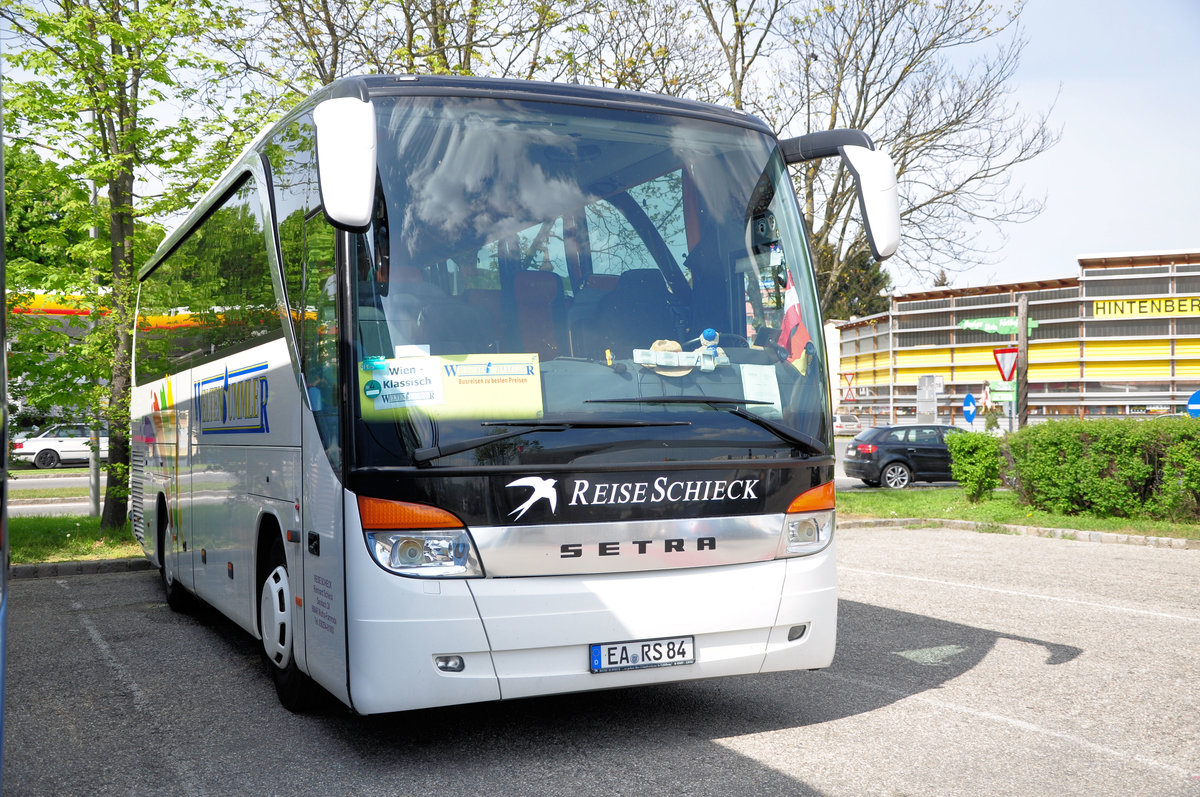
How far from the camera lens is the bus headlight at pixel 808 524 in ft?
17.4

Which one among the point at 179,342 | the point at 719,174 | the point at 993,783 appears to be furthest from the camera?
the point at 179,342

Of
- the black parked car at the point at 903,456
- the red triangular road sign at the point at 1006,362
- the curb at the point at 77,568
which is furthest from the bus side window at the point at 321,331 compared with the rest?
the black parked car at the point at 903,456

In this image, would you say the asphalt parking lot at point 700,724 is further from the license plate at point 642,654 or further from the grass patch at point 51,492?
the grass patch at point 51,492

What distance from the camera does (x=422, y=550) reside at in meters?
4.62

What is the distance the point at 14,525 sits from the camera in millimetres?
15383

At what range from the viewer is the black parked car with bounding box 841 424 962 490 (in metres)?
25.9

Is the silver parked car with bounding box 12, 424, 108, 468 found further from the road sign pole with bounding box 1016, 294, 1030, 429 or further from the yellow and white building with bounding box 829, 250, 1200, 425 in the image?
the yellow and white building with bounding box 829, 250, 1200, 425

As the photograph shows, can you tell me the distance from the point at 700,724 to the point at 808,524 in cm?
116

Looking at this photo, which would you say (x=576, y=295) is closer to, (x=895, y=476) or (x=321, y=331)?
(x=321, y=331)

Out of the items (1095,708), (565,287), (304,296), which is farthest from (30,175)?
(1095,708)

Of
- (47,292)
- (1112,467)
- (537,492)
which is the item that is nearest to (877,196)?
(537,492)

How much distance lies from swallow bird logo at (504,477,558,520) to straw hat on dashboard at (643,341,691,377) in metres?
0.73

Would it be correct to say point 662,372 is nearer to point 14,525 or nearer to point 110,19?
point 110,19

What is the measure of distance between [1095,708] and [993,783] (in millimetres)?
1603
